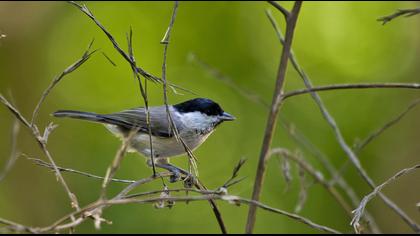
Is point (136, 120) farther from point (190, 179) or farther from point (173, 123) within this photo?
point (173, 123)

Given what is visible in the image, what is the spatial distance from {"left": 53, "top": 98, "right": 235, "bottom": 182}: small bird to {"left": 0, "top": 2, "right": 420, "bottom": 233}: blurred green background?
4.10ft

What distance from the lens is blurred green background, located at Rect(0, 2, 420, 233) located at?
4949 mm

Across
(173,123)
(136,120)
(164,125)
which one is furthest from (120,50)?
(164,125)

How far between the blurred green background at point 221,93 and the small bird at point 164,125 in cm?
125

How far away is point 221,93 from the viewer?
5.41m

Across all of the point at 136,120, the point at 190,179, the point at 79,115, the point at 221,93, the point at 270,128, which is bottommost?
the point at 221,93

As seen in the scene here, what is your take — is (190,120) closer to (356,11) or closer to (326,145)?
(326,145)

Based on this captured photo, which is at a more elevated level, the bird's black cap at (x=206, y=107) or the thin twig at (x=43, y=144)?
the thin twig at (x=43, y=144)

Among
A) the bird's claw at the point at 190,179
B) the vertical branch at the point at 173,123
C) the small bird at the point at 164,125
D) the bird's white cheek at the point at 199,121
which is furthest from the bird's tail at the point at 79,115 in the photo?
the vertical branch at the point at 173,123

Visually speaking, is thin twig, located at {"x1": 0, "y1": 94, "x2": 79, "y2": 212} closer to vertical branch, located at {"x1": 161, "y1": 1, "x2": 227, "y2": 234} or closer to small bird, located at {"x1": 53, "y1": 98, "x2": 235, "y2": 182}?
vertical branch, located at {"x1": 161, "y1": 1, "x2": 227, "y2": 234}

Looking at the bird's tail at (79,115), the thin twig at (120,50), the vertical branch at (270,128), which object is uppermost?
the thin twig at (120,50)

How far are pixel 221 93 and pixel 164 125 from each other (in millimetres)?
2006

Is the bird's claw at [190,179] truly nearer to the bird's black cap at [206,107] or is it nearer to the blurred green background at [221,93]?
the bird's black cap at [206,107]

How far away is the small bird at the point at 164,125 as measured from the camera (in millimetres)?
3285
